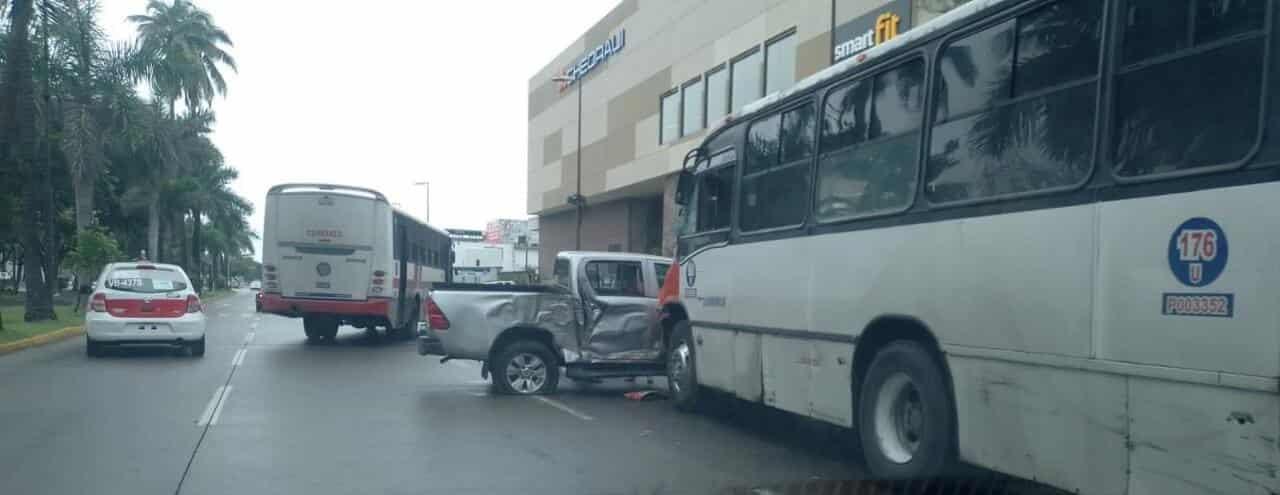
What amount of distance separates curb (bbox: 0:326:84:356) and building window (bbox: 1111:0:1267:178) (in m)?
18.8

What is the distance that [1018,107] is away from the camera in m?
6.44

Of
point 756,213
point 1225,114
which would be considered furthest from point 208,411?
point 1225,114

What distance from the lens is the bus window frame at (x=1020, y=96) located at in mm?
5727

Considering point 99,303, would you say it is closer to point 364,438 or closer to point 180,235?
point 364,438

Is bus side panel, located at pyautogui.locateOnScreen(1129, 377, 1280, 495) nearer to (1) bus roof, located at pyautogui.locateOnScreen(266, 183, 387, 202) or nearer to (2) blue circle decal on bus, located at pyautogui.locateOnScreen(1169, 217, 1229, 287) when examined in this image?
(2) blue circle decal on bus, located at pyautogui.locateOnScreen(1169, 217, 1229, 287)

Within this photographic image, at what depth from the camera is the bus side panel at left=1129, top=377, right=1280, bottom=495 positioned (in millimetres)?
4566

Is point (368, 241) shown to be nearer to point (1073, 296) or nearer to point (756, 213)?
point (756, 213)

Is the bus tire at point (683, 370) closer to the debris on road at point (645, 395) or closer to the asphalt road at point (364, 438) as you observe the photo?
the asphalt road at point (364, 438)

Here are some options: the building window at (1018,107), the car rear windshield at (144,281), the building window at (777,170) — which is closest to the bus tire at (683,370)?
the building window at (777,170)

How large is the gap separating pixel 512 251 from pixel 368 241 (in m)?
49.3

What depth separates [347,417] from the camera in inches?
434

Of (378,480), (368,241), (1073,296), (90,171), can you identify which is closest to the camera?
(1073,296)

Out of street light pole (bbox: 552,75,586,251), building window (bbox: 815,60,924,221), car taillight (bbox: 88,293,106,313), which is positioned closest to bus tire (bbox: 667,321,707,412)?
building window (bbox: 815,60,924,221)

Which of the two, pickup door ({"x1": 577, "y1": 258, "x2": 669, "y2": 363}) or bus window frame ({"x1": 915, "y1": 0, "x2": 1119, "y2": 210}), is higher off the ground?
bus window frame ({"x1": 915, "y1": 0, "x2": 1119, "y2": 210})
